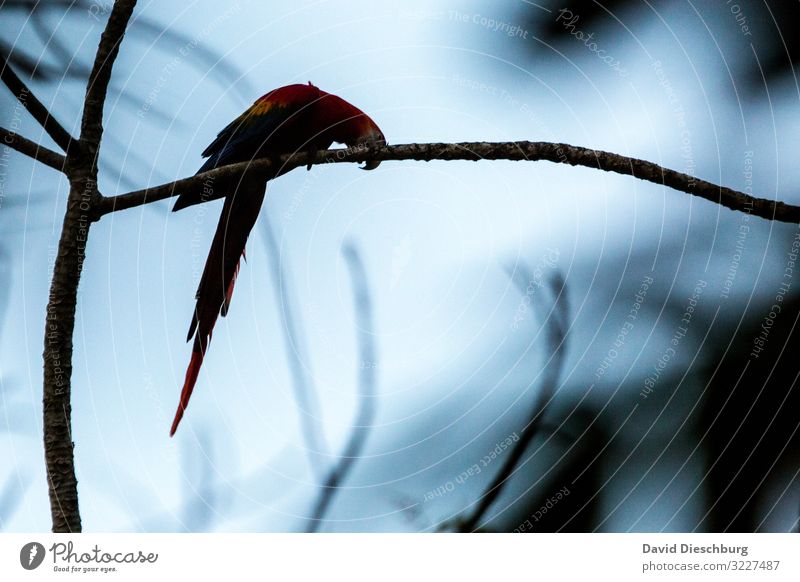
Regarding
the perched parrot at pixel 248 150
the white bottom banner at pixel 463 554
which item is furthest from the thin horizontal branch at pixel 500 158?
the white bottom banner at pixel 463 554

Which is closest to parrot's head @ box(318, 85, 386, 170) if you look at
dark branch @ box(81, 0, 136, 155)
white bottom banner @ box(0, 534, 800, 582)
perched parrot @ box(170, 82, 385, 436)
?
perched parrot @ box(170, 82, 385, 436)

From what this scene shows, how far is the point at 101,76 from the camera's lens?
0.55 metres

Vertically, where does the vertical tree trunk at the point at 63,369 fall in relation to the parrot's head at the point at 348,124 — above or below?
below

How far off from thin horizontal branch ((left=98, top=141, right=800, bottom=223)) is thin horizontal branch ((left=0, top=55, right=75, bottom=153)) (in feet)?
0.18

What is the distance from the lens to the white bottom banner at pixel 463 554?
57 centimetres

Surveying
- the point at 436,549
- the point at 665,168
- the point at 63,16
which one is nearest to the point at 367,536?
the point at 436,549

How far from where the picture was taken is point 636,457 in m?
0.61

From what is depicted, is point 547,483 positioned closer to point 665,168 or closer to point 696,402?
point 696,402

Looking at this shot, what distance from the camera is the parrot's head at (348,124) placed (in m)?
0.62

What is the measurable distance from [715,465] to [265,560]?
398 millimetres

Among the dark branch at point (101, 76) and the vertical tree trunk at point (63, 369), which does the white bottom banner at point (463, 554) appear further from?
the dark branch at point (101, 76)

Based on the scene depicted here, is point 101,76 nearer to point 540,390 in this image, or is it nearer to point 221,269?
point 221,269

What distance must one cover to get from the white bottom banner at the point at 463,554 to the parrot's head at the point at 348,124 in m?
0.33

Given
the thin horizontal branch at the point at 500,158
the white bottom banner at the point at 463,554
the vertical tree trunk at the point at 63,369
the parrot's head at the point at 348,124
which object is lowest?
the white bottom banner at the point at 463,554
